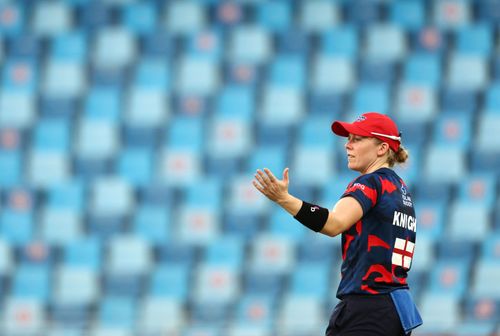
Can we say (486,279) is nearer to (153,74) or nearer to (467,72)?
(467,72)

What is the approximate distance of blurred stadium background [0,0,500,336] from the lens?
7156mm

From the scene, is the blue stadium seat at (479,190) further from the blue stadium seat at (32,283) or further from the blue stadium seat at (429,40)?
the blue stadium seat at (32,283)

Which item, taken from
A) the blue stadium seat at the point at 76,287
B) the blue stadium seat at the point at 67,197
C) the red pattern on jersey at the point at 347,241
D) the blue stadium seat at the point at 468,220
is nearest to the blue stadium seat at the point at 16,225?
the blue stadium seat at the point at 67,197

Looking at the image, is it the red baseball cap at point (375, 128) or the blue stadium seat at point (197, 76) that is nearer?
the red baseball cap at point (375, 128)

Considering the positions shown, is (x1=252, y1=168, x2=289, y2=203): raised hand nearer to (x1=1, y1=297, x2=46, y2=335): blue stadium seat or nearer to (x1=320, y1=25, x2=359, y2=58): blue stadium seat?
(x1=1, y1=297, x2=46, y2=335): blue stadium seat

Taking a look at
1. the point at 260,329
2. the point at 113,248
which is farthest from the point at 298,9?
the point at 260,329

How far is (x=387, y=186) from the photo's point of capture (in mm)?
3160

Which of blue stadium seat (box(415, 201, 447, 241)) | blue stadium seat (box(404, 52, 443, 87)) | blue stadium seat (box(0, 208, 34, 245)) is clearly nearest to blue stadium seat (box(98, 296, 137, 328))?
blue stadium seat (box(0, 208, 34, 245))

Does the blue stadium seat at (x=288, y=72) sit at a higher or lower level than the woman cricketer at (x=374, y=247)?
higher

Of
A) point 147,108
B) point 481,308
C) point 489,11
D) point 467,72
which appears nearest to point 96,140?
point 147,108

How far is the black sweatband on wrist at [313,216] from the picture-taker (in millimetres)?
2994

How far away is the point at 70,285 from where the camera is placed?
7191 mm

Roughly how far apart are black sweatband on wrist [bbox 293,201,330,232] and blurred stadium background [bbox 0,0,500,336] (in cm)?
341

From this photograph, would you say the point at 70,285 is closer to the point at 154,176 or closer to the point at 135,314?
the point at 135,314
